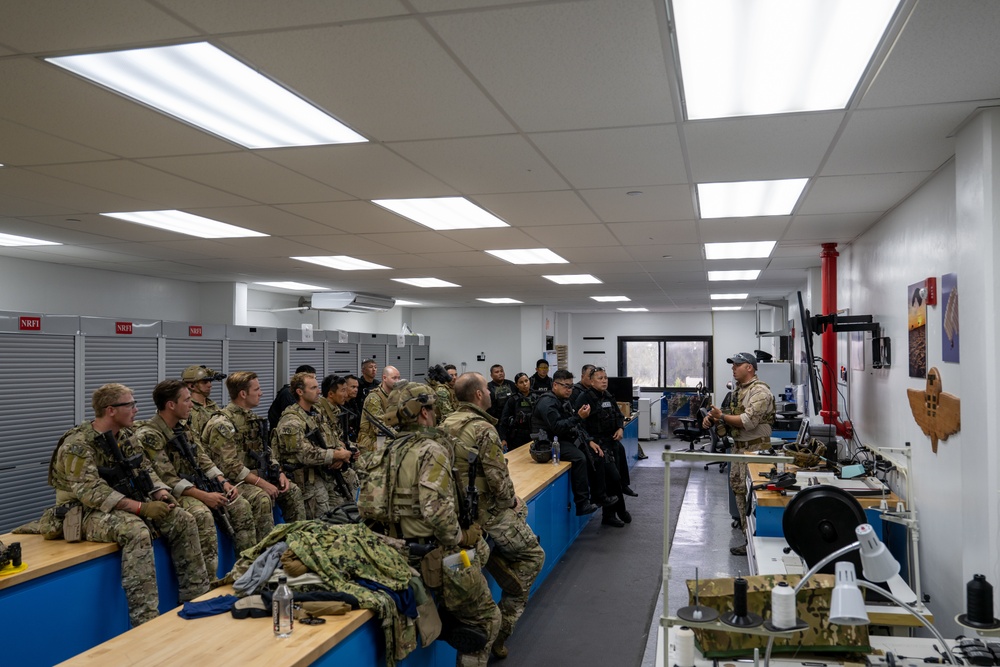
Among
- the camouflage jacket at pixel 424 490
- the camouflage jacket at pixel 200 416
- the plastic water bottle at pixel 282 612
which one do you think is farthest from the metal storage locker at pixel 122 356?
the plastic water bottle at pixel 282 612

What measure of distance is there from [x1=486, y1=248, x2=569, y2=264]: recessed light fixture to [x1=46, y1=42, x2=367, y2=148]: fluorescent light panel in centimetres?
373

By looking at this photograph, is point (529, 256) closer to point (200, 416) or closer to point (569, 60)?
point (200, 416)

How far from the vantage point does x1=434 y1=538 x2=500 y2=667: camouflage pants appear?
3.15 meters

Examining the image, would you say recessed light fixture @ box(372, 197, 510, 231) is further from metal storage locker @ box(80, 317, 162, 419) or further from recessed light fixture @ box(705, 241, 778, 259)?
metal storage locker @ box(80, 317, 162, 419)

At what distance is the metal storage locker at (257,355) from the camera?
7395 millimetres

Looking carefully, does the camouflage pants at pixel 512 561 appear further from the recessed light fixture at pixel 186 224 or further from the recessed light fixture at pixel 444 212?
the recessed light fixture at pixel 186 224

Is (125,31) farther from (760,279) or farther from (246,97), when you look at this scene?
(760,279)

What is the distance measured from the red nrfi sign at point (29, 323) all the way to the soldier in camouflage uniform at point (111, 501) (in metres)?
1.64

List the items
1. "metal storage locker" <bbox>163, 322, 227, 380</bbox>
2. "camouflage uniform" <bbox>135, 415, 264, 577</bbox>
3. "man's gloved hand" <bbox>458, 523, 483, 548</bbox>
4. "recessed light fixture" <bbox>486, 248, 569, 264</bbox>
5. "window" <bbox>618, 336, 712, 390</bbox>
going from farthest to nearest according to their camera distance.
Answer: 1. "window" <bbox>618, 336, 712, 390</bbox>
2. "recessed light fixture" <bbox>486, 248, 569, 264</bbox>
3. "metal storage locker" <bbox>163, 322, 227, 380</bbox>
4. "camouflage uniform" <bbox>135, 415, 264, 577</bbox>
5. "man's gloved hand" <bbox>458, 523, 483, 548</bbox>

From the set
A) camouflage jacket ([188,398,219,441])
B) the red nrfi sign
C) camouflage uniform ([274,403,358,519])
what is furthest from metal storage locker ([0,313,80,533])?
camouflage uniform ([274,403,358,519])

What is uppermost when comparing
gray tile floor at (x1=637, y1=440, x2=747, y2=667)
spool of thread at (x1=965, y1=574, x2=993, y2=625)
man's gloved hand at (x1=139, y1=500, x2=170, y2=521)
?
spool of thread at (x1=965, y1=574, x2=993, y2=625)

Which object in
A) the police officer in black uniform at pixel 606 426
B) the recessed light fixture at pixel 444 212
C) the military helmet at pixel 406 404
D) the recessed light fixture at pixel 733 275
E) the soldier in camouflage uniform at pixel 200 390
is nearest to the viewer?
the military helmet at pixel 406 404

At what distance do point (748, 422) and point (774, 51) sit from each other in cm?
423

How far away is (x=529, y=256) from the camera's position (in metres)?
7.36
